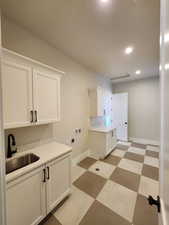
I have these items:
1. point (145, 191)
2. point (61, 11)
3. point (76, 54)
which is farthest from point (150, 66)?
point (145, 191)

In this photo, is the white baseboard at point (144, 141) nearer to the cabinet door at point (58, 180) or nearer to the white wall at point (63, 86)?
the white wall at point (63, 86)

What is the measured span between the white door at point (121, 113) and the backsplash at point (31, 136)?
360cm

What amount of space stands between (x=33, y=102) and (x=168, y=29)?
1.60 m

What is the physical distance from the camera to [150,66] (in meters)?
3.42

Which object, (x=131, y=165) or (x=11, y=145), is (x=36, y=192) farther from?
(x=131, y=165)

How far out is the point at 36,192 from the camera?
132 cm

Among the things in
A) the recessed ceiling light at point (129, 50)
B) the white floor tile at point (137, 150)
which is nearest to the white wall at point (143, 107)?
the white floor tile at point (137, 150)

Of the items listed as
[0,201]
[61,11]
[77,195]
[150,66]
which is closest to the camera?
[0,201]

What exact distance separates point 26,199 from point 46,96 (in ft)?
4.51

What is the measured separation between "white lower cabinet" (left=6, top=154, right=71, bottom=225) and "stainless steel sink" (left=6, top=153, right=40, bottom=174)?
0.28 metres

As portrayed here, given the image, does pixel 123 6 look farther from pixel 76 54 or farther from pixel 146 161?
pixel 146 161

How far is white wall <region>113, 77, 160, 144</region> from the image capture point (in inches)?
175

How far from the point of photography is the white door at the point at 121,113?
4828 millimetres

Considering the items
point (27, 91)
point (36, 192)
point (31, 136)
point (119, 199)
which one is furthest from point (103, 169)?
point (27, 91)
